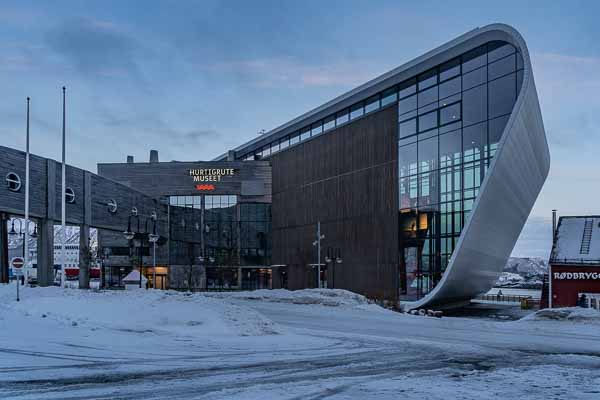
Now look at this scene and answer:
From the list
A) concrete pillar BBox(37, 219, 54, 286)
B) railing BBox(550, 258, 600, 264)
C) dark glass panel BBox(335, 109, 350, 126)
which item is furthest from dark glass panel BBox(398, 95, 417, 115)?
concrete pillar BBox(37, 219, 54, 286)

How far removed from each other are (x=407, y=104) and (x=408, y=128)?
202cm

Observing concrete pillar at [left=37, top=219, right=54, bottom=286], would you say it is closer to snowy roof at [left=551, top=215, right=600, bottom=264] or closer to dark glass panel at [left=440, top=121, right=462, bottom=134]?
dark glass panel at [left=440, top=121, right=462, bottom=134]

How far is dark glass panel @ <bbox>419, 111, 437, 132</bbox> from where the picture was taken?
4441 cm

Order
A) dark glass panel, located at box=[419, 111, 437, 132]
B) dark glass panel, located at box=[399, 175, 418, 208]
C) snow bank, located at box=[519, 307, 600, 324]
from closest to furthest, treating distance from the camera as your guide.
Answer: snow bank, located at box=[519, 307, 600, 324] → dark glass panel, located at box=[419, 111, 437, 132] → dark glass panel, located at box=[399, 175, 418, 208]

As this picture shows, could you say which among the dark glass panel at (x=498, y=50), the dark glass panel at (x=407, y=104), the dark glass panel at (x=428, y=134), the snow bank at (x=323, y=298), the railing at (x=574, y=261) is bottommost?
the snow bank at (x=323, y=298)

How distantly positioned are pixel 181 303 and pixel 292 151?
155ft

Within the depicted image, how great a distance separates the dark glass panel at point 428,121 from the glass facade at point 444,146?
75 mm

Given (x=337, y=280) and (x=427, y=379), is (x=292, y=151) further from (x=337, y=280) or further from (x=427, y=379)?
(x=427, y=379)

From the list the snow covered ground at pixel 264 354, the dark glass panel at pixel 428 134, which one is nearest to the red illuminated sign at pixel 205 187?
the dark glass panel at pixel 428 134

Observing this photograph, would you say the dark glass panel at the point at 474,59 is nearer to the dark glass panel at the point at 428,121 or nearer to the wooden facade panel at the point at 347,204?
the dark glass panel at the point at 428,121

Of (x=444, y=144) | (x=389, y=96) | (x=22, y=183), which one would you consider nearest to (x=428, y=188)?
(x=444, y=144)

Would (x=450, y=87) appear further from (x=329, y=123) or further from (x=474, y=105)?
(x=329, y=123)

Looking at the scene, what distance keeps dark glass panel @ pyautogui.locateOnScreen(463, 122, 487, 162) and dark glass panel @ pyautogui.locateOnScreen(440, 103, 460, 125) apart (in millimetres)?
1452

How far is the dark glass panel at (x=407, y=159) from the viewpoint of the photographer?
151 feet
